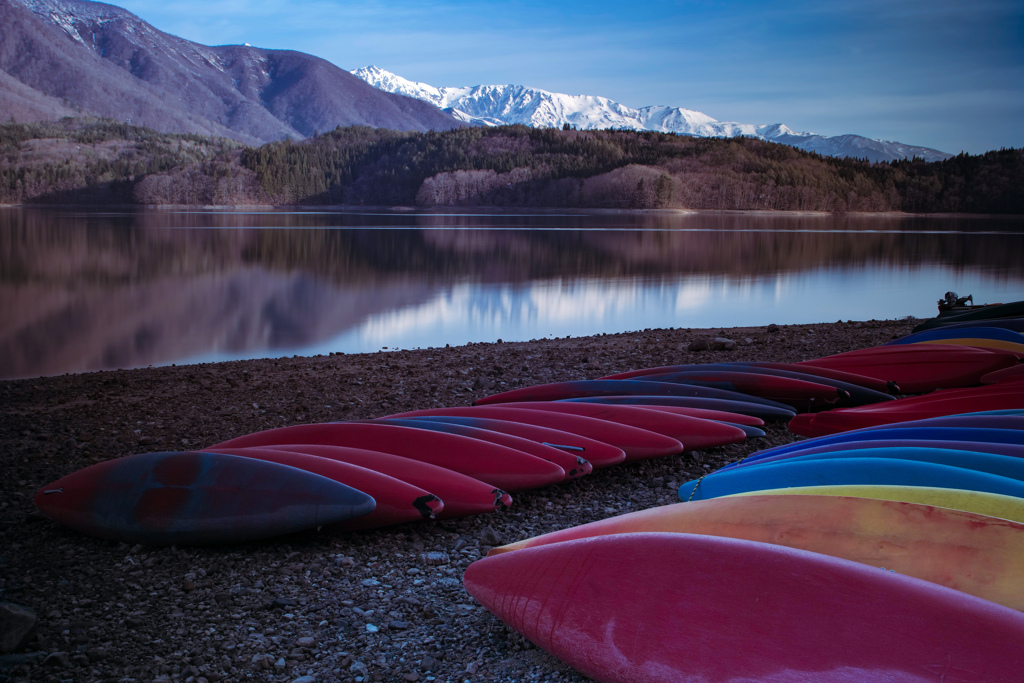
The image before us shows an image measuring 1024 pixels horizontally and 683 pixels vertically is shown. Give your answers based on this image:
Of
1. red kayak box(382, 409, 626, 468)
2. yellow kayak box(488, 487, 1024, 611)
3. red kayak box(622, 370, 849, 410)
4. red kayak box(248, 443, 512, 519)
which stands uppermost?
yellow kayak box(488, 487, 1024, 611)

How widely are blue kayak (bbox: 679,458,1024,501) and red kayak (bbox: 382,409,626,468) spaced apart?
0.60 m

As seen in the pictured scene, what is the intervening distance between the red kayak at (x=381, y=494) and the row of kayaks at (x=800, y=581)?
68 cm

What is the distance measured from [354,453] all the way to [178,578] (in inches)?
43.4

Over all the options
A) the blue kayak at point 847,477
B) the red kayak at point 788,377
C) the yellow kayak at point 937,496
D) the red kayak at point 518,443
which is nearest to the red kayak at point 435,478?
the red kayak at point 518,443

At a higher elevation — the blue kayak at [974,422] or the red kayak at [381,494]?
the blue kayak at [974,422]

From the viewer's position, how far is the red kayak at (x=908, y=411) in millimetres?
4484

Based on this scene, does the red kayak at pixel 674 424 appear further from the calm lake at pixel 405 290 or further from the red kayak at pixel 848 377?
the calm lake at pixel 405 290

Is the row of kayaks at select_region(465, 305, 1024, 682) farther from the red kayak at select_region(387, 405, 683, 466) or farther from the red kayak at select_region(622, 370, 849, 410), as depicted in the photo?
the red kayak at select_region(622, 370, 849, 410)

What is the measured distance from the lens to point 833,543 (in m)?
2.29

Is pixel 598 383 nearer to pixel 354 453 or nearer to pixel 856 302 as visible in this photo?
pixel 354 453

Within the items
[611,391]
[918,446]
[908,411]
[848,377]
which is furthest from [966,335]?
[918,446]

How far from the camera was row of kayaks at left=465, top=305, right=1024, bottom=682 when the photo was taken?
1.74m

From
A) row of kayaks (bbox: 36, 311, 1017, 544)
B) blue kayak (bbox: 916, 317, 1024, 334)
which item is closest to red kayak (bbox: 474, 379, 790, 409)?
row of kayaks (bbox: 36, 311, 1017, 544)

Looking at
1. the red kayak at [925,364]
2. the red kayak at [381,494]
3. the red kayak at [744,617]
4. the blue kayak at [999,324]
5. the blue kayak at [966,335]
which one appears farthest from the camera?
the blue kayak at [999,324]
